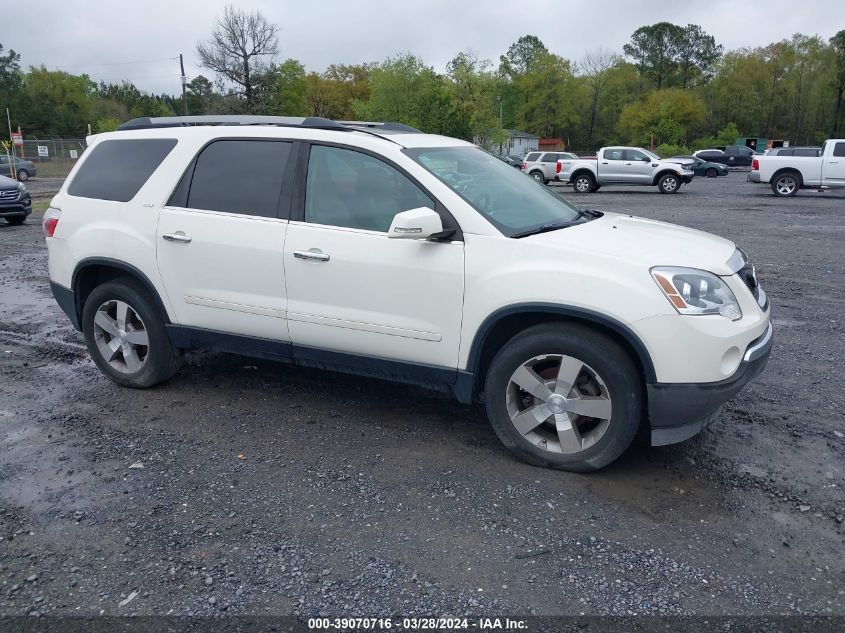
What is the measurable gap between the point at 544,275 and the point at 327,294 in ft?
4.29

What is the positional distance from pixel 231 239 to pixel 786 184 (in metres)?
23.7

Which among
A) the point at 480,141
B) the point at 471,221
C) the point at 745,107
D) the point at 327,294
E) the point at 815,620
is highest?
the point at 745,107

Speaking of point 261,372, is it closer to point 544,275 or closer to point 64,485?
point 64,485

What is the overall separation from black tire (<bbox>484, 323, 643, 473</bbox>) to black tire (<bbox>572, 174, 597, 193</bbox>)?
81.6 ft

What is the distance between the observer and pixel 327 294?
13.6ft

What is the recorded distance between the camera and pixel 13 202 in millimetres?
16047

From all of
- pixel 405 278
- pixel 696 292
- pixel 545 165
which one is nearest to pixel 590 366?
pixel 696 292

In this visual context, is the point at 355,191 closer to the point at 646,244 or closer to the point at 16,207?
the point at 646,244

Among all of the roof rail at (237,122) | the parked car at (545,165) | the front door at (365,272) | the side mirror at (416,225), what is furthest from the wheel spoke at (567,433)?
the parked car at (545,165)

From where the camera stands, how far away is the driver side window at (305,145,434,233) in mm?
4059

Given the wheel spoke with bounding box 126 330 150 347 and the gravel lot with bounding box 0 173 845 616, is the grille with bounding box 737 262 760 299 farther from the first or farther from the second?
the wheel spoke with bounding box 126 330 150 347

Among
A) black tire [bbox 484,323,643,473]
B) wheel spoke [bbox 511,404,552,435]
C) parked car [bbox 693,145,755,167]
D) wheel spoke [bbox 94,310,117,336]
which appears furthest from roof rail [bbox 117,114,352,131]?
parked car [bbox 693,145,755,167]

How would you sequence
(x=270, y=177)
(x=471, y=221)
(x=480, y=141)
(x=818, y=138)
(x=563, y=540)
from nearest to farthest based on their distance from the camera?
(x=563, y=540) → (x=471, y=221) → (x=270, y=177) → (x=480, y=141) → (x=818, y=138)

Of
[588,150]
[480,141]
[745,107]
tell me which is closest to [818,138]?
[745,107]
